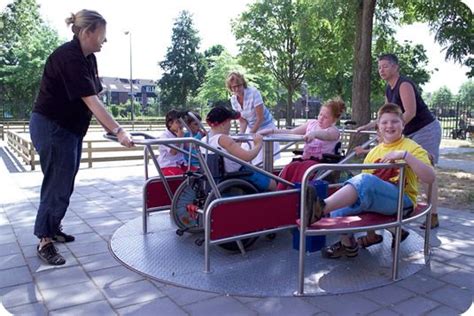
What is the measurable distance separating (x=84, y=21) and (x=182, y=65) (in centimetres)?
4971

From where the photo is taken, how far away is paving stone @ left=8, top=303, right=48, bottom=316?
8.97ft

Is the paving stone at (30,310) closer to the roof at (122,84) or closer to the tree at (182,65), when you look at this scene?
the tree at (182,65)

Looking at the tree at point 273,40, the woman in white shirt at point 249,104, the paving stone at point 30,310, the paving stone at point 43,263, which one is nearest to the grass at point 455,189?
the woman in white shirt at point 249,104

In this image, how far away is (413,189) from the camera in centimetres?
354

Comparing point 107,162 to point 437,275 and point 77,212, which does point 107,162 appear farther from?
point 437,275

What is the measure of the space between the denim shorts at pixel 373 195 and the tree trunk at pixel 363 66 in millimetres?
6112

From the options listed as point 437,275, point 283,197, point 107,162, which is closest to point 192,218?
point 283,197

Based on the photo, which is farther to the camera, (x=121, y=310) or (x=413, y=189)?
(x=413, y=189)

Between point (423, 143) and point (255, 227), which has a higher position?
point (423, 143)

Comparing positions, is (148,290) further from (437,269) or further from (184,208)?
(437,269)

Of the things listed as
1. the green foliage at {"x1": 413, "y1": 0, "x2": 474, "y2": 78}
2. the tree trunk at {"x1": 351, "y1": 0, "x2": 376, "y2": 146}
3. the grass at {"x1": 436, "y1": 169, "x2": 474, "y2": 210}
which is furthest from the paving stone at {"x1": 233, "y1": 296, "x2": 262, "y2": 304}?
the green foliage at {"x1": 413, "y1": 0, "x2": 474, "y2": 78}

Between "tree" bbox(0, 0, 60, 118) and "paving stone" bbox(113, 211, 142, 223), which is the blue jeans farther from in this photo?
"tree" bbox(0, 0, 60, 118)

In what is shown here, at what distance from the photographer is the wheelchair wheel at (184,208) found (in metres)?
4.23

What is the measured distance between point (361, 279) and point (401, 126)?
123 cm
